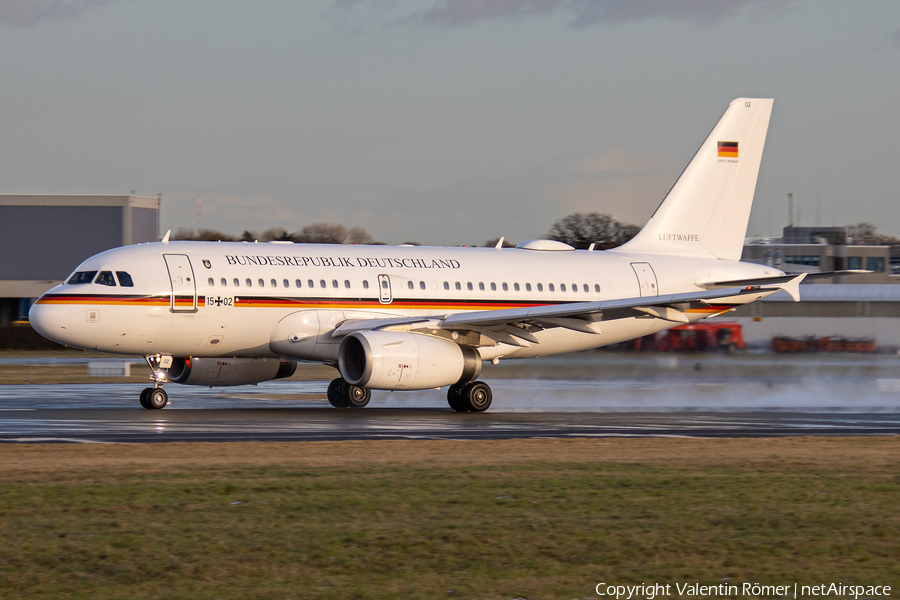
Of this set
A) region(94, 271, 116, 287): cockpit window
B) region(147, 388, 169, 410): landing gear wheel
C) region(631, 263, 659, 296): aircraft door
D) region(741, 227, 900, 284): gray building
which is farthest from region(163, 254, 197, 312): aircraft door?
region(741, 227, 900, 284): gray building

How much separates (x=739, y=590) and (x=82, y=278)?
71.7ft

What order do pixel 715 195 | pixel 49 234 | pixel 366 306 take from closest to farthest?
Answer: pixel 366 306 → pixel 715 195 → pixel 49 234

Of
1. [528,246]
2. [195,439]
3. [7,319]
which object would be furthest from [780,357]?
[7,319]

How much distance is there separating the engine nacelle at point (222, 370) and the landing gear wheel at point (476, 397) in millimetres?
5521

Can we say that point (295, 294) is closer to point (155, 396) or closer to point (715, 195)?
point (155, 396)

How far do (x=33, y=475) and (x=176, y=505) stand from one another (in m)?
3.07

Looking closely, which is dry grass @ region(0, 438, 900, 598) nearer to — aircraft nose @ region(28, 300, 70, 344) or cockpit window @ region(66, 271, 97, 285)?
aircraft nose @ region(28, 300, 70, 344)

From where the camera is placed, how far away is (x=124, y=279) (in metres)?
27.3

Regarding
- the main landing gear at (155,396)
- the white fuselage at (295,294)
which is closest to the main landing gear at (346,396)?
the white fuselage at (295,294)

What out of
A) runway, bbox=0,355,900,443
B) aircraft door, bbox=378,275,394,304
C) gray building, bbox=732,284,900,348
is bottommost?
runway, bbox=0,355,900,443

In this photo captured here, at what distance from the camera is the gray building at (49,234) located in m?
84.8

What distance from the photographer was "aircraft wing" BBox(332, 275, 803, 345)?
2766cm

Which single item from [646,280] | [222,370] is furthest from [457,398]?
[646,280]

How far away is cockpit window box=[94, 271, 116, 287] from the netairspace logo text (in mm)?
20660
